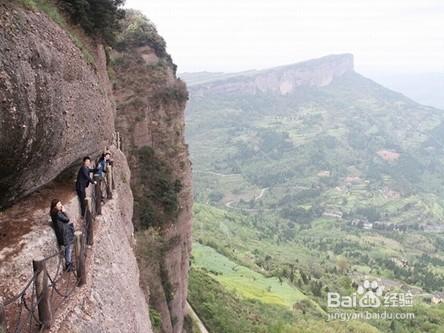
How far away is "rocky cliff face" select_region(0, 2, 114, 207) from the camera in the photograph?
10.4 m

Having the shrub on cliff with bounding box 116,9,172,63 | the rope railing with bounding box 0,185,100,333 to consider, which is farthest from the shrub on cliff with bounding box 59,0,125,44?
the rope railing with bounding box 0,185,100,333

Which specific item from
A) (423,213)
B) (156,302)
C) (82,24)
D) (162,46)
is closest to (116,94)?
(162,46)

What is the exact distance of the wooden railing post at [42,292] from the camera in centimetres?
836

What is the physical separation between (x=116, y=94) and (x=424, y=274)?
111m

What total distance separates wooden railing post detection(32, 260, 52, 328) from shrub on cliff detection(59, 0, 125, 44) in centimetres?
1302

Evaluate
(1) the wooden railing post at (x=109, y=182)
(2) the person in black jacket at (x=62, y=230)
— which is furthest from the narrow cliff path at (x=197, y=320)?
(2) the person in black jacket at (x=62, y=230)

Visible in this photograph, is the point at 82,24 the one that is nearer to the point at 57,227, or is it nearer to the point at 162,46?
the point at 57,227

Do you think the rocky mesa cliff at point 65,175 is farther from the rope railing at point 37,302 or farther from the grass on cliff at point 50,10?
the rope railing at point 37,302

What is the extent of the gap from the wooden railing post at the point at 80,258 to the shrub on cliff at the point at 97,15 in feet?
36.5

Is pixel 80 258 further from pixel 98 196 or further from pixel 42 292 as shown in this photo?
pixel 98 196

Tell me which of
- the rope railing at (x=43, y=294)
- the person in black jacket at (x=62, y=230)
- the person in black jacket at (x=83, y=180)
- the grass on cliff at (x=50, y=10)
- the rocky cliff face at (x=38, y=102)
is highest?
the grass on cliff at (x=50, y=10)

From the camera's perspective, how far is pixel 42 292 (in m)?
8.66

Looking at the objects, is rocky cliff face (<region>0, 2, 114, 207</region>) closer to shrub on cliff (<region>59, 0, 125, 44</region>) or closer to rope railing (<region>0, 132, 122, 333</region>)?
rope railing (<region>0, 132, 122, 333</region>)

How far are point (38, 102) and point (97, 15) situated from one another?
33.9ft
